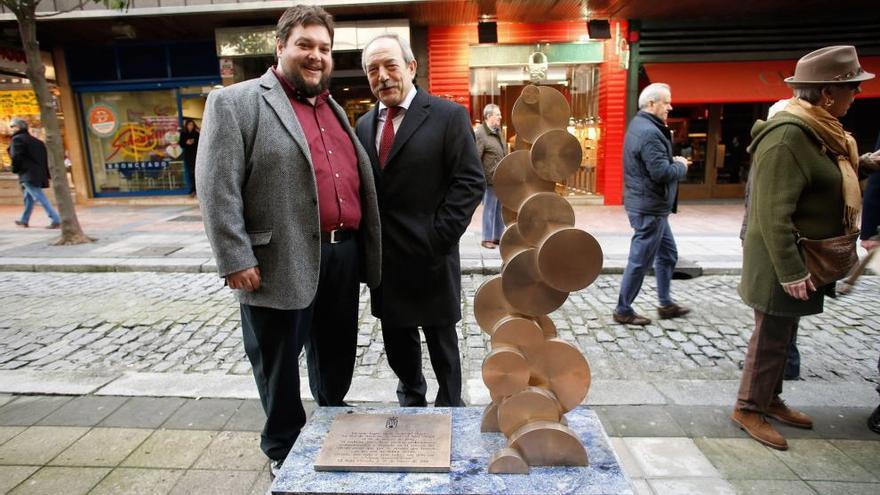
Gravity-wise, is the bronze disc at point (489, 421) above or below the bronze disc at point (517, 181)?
below

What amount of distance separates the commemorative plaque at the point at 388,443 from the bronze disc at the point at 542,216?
849 millimetres

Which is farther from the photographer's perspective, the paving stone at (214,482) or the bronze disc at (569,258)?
the paving stone at (214,482)

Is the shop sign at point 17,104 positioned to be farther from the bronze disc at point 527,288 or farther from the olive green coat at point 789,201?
the olive green coat at point 789,201

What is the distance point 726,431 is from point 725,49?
1125 centimetres

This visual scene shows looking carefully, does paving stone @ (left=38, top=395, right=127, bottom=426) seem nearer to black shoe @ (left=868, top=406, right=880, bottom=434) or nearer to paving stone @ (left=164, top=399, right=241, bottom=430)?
paving stone @ (left=164, top=399, right=241, bottom=430)

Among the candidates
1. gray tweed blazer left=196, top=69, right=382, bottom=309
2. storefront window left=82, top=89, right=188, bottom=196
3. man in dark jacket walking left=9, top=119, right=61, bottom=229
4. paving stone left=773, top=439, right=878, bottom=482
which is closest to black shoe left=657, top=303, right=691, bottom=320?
paving stone left=773, top=439, right=878, bottom=482

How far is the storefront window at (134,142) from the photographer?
13.6 metres

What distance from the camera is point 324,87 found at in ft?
8.10

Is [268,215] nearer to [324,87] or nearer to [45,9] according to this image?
[324,87]

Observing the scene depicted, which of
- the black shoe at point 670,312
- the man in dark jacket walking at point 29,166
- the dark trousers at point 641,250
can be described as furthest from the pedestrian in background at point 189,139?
the black shoe at point 670,312

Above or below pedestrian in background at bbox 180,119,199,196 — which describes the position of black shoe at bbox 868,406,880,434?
below

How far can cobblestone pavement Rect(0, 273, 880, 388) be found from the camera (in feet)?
Answer: 13.0

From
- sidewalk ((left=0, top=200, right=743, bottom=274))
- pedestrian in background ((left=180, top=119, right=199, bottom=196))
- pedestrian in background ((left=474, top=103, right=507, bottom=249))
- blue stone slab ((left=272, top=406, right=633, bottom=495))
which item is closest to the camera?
blue stone slab ((left=272, top=406, right=633, bottom=495))

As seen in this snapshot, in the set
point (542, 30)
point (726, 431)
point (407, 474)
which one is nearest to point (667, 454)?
point (726, 431)
